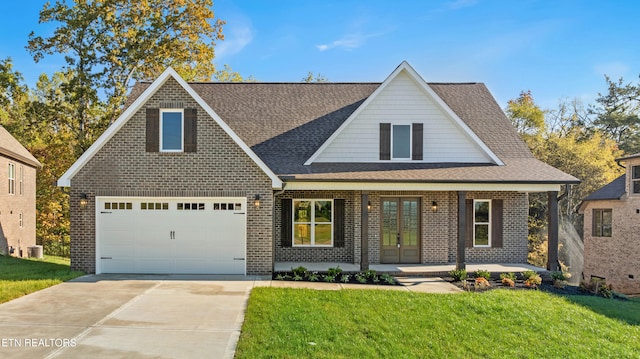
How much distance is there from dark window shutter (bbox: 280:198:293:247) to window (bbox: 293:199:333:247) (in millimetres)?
133

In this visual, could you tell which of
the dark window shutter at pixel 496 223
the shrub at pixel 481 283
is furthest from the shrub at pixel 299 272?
the dark window shutter at pixel 496 223

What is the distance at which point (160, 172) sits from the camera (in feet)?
39.9

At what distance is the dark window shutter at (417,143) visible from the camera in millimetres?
14312

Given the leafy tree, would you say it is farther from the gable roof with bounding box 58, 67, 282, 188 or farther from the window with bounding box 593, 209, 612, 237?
the gable roof with bounding box 58, 67, 282, 188

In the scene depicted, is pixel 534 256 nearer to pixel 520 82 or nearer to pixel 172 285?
pixel 520 82

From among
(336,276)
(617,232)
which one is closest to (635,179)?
(617,232)

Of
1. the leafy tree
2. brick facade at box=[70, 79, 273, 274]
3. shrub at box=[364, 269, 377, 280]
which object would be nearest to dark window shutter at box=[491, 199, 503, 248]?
shrub at box=[364, 269, 377, 280]

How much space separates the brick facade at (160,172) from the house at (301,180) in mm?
28

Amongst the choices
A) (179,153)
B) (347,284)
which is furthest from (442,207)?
(179,153)

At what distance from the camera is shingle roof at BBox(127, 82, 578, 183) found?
42.9ft

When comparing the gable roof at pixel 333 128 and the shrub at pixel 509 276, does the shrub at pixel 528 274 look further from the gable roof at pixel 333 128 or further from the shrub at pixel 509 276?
the gable roof at pixel 333 128

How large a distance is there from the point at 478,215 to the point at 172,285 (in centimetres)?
989

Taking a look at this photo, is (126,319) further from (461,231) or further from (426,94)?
(426,94)

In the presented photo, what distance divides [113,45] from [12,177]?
8.57 m
